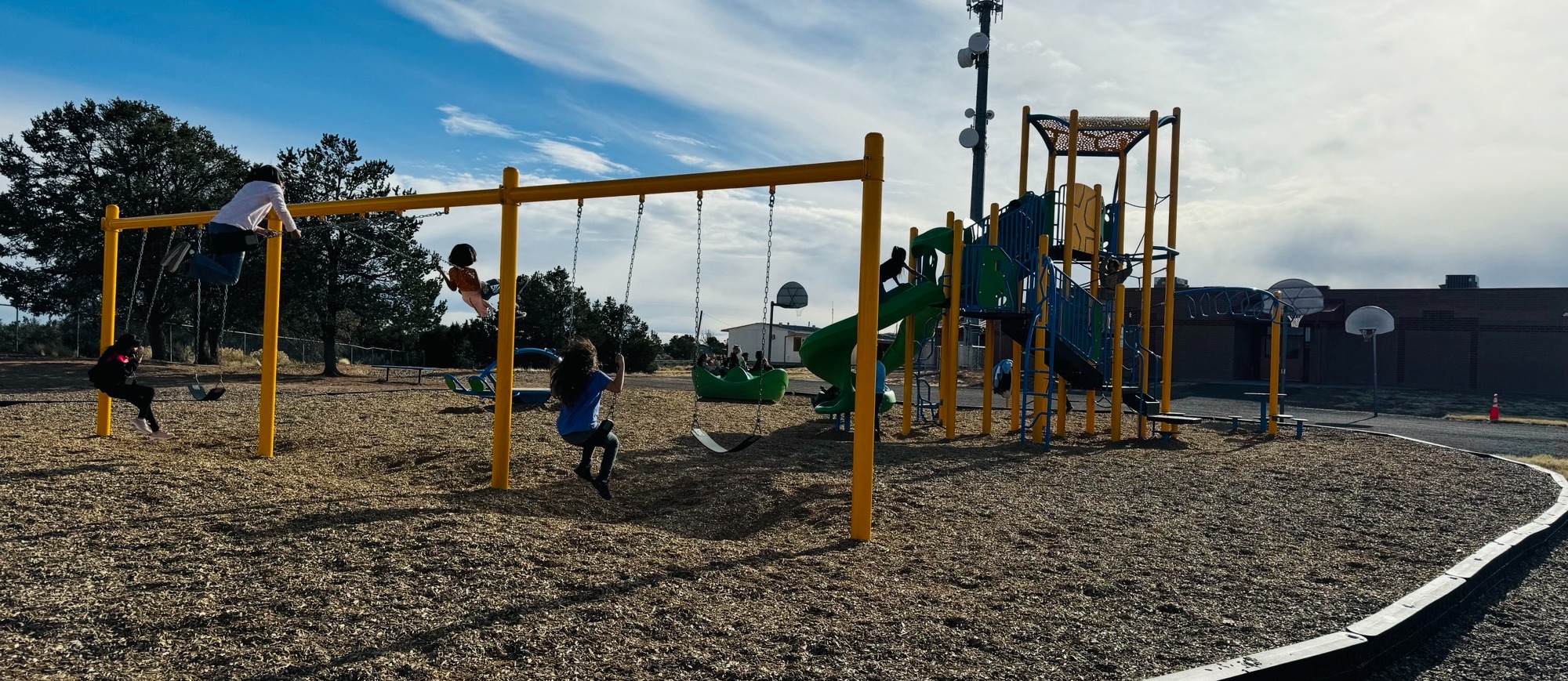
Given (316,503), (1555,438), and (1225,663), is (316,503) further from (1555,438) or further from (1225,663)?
(1555,438)

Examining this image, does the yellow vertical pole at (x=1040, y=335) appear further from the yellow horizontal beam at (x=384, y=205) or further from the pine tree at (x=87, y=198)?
the pine tree at (x=87, y=198)

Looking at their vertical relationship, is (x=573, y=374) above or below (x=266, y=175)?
below

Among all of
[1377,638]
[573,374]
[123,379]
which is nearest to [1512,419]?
[1377,638]

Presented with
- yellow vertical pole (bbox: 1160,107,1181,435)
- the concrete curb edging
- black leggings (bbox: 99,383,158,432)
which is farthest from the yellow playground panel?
yellow vertical pole (bbox: 1160,107,1181,435)

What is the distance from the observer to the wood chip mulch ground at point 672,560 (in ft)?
12.6

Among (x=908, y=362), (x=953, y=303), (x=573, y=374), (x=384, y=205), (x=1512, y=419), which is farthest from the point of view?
(x=1512, y=419)

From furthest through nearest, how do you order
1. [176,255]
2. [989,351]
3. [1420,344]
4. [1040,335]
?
1. [1420,344]
2. [989,351]
3. [1040,335]
4. [176,255]

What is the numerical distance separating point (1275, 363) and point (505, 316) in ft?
43.0

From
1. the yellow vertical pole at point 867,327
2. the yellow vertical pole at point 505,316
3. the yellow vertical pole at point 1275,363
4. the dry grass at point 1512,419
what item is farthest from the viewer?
the dry grass at point 1512,419

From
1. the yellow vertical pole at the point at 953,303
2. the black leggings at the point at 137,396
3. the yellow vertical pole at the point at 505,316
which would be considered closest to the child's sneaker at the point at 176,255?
the black leggings at the point at 137,396

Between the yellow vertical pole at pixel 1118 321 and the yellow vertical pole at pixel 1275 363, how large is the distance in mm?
2707

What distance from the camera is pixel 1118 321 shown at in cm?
1342

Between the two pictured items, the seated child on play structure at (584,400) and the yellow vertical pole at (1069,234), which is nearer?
the seated child on play structure at (584,400)

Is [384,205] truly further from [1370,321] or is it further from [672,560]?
[1370,321]
